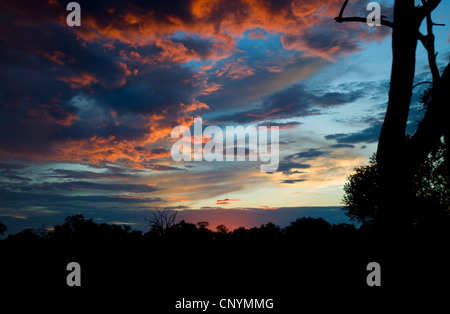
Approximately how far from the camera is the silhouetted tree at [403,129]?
363 centimetres

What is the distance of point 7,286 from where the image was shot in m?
9.65

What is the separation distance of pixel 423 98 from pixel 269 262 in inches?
319

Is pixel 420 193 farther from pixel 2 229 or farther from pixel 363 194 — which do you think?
pixel 2 229

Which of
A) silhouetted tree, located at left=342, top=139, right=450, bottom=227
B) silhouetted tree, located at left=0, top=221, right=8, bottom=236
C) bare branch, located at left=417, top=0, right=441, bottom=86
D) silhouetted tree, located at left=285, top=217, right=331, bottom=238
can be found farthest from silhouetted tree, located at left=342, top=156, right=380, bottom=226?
silhouetted tree, located at left=0, top=221, right=8, bottom=236

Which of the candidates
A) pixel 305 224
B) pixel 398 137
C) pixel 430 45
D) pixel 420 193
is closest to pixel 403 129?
pixel 398 137

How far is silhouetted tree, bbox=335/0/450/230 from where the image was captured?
363cm

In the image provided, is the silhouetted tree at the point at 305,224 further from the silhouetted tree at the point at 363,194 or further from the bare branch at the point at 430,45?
the bare branch at the point at 430,45

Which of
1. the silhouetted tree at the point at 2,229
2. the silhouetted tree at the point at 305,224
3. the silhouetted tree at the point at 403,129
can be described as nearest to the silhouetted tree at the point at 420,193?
the silhouetted tree at the point at 305,224

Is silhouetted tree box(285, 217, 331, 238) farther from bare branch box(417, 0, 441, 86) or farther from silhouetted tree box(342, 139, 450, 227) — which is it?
bare branch box(417, 0, 441, 86)

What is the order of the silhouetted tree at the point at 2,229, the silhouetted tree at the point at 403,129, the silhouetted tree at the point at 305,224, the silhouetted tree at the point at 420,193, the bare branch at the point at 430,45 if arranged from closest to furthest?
the silhouetted tree at the point at 403,129 → the bare branch at the point at 430,45 → the silhouetted tree at the point at 420,193 → the silhouetted tree at the point at 305,224 → the silhouetted tree at the point at 2,229

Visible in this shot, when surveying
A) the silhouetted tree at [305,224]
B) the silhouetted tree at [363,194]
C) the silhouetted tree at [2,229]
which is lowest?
the silhouetted tree at [2,229]
